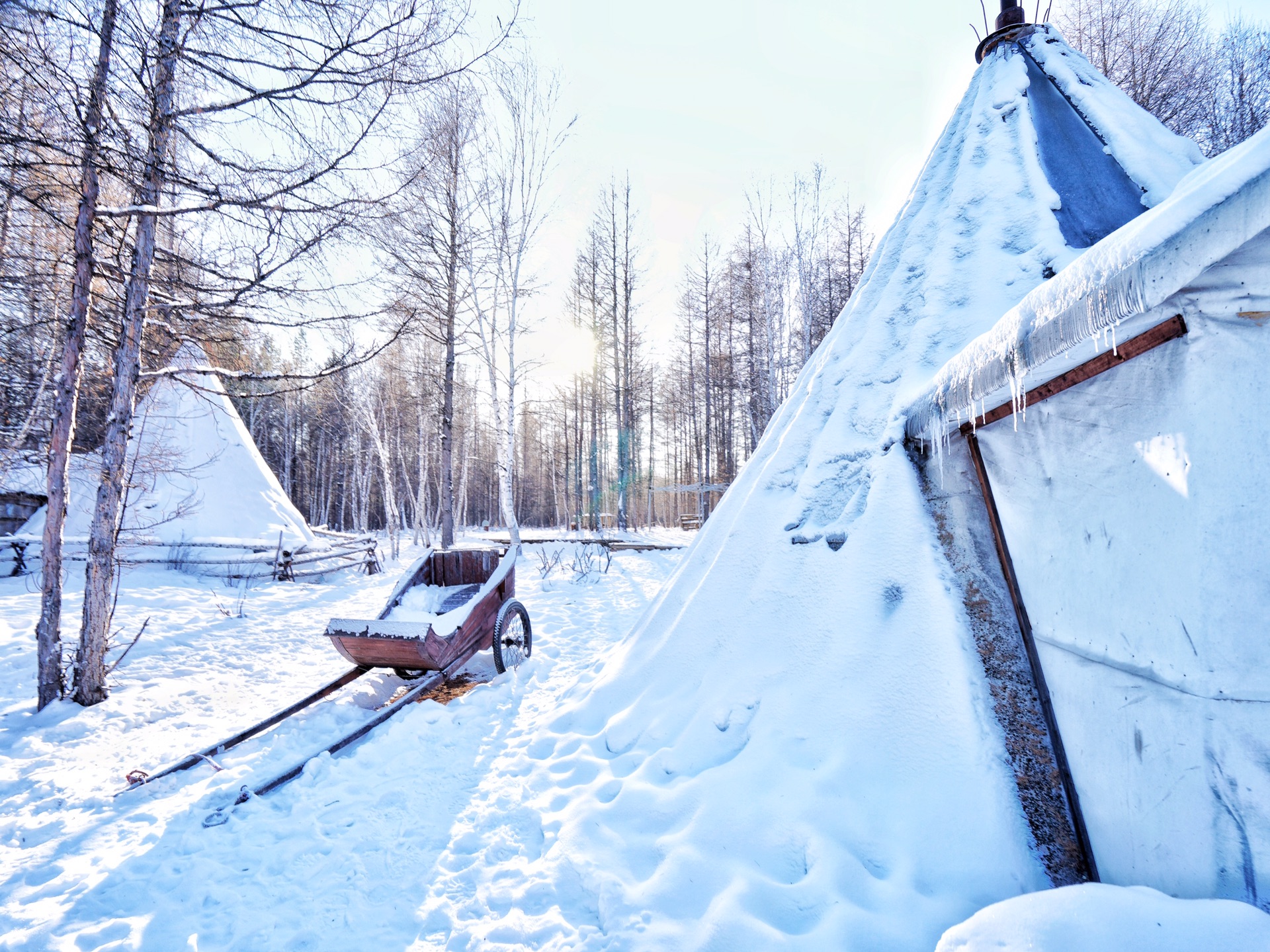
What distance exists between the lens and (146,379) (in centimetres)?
448

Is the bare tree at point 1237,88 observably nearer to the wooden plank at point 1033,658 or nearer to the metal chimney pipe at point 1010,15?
the metal chimney pipe at point 1010,15

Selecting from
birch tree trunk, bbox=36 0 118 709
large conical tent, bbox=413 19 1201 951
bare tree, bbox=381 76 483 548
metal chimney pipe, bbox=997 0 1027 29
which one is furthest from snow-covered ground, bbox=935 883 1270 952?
bare tree, bbox=381 76 483 548

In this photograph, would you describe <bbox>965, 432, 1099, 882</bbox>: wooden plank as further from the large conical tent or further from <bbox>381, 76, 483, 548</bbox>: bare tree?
<bbox>381, 76, 483, 548</bbox>: bare tree

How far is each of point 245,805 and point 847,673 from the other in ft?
11.3

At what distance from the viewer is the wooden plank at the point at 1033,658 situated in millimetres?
1857

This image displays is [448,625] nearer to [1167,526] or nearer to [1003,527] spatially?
[1003,527]

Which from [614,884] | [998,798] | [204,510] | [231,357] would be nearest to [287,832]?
[614,884]

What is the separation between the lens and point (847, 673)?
8.34 ft

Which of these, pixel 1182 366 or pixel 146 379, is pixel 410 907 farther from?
pixel 146 379

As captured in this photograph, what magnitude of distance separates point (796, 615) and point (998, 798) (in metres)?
1.19

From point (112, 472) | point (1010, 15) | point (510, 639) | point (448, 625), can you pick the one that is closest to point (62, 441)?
point (112, 472)

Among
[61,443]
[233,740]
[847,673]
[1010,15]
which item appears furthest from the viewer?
[1010,15]

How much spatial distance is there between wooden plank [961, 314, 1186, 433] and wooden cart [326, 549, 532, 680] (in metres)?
4.11

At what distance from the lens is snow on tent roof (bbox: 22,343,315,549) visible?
31.9 ft
